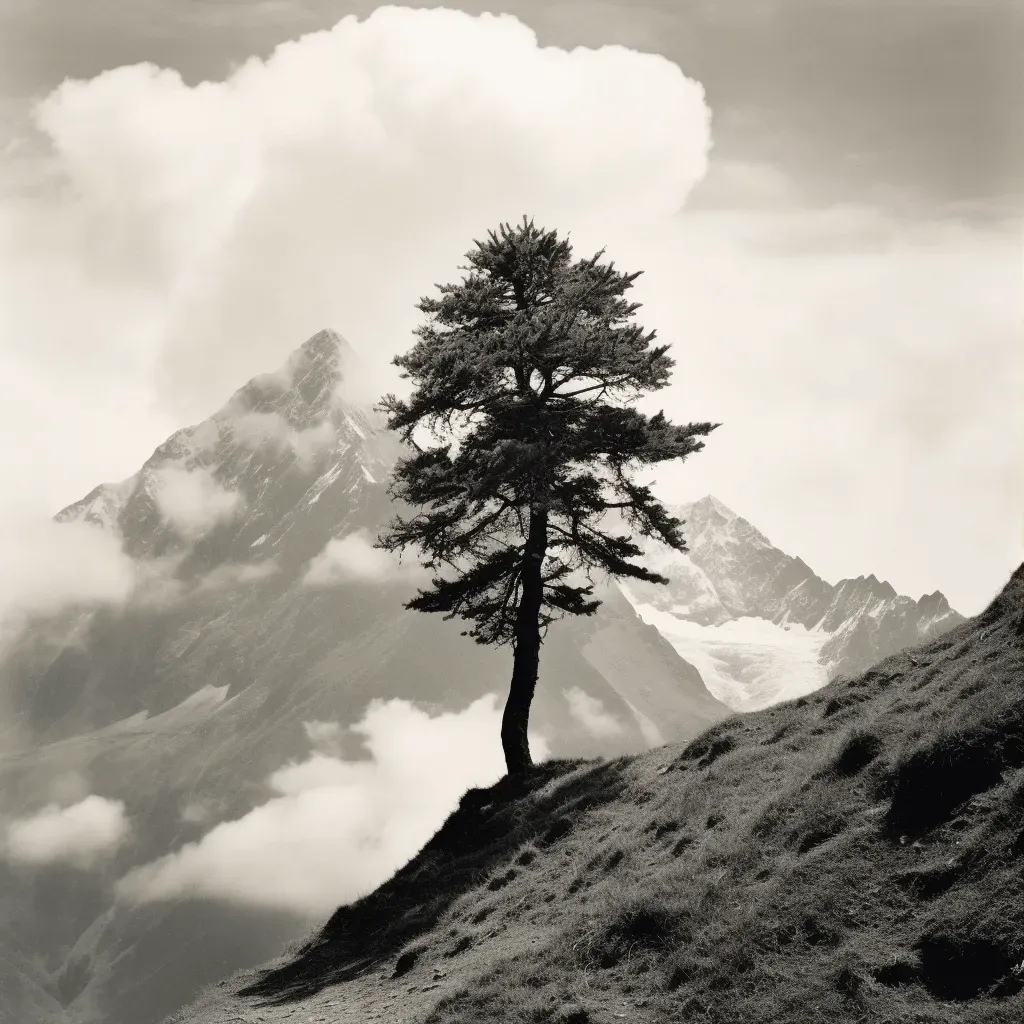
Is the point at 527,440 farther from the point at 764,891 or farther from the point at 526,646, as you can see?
the point at 764,891

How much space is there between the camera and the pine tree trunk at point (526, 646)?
25000 mm

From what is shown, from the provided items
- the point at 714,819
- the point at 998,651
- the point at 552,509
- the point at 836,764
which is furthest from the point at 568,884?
the point at 552,509

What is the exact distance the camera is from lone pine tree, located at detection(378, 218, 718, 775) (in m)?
23.4

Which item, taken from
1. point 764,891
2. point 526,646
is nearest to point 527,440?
point 526,646

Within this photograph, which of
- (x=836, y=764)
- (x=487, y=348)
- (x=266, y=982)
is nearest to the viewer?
(x=836, y=764)

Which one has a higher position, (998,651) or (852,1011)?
(998,651)

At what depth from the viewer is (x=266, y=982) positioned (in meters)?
18.7

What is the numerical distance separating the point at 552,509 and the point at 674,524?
12.5 ft

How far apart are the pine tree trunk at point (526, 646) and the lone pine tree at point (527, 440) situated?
1.6 inches

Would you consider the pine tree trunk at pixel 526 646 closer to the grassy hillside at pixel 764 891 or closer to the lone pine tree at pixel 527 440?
the lone pine tree at pixel 527 440

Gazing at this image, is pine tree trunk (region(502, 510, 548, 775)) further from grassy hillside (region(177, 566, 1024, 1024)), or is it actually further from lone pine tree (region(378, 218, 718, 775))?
grassy hillside (region(177, 566, 1024, 1024))

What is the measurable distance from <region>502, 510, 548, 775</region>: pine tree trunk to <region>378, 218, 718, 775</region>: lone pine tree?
4 centimetres

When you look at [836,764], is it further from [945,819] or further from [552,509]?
[552,509]

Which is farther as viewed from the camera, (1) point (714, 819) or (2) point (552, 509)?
(2) point (552, 509)
